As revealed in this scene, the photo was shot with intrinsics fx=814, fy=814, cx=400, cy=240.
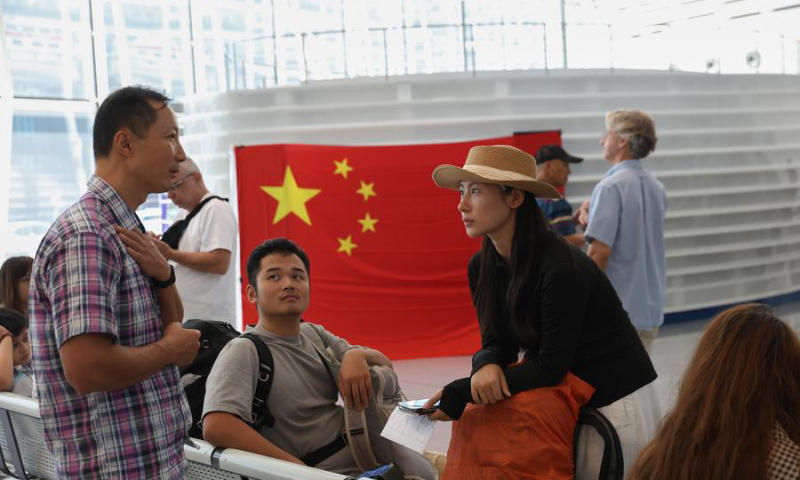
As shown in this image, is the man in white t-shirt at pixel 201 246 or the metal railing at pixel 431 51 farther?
the metal railing at pixel 431 51

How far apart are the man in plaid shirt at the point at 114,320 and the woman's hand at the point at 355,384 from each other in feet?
2.47

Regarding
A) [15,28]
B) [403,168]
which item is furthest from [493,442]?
[15,28]

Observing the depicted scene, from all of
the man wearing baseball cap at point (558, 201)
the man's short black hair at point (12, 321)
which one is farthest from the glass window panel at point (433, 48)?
the man's short black hair at point (12, 321)

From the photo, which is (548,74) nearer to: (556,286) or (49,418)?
(556,286)

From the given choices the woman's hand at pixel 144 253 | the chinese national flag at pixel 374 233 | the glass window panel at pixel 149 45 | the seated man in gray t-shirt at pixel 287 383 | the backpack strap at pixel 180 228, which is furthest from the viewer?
the glass window panel at pixel 149 45

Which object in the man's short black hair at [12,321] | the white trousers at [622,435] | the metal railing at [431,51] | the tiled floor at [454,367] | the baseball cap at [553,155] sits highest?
the metal railing at [431,51]

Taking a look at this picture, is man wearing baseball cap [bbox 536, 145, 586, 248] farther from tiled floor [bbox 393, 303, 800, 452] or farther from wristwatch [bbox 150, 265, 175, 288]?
wristwatch [bbox 150, 265, 175, 288]

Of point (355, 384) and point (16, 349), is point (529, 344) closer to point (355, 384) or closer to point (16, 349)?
point (355, 384)

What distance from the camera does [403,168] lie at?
276 inches

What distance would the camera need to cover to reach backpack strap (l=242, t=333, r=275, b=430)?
2.58 metres

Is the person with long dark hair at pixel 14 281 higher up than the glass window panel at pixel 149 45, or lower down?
lower down

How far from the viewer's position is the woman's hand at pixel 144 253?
1.82m

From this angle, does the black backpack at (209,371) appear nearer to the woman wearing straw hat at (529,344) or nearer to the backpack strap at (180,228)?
the woman wearing straw hat at (529,344)

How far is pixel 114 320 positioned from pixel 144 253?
0.19 meters
